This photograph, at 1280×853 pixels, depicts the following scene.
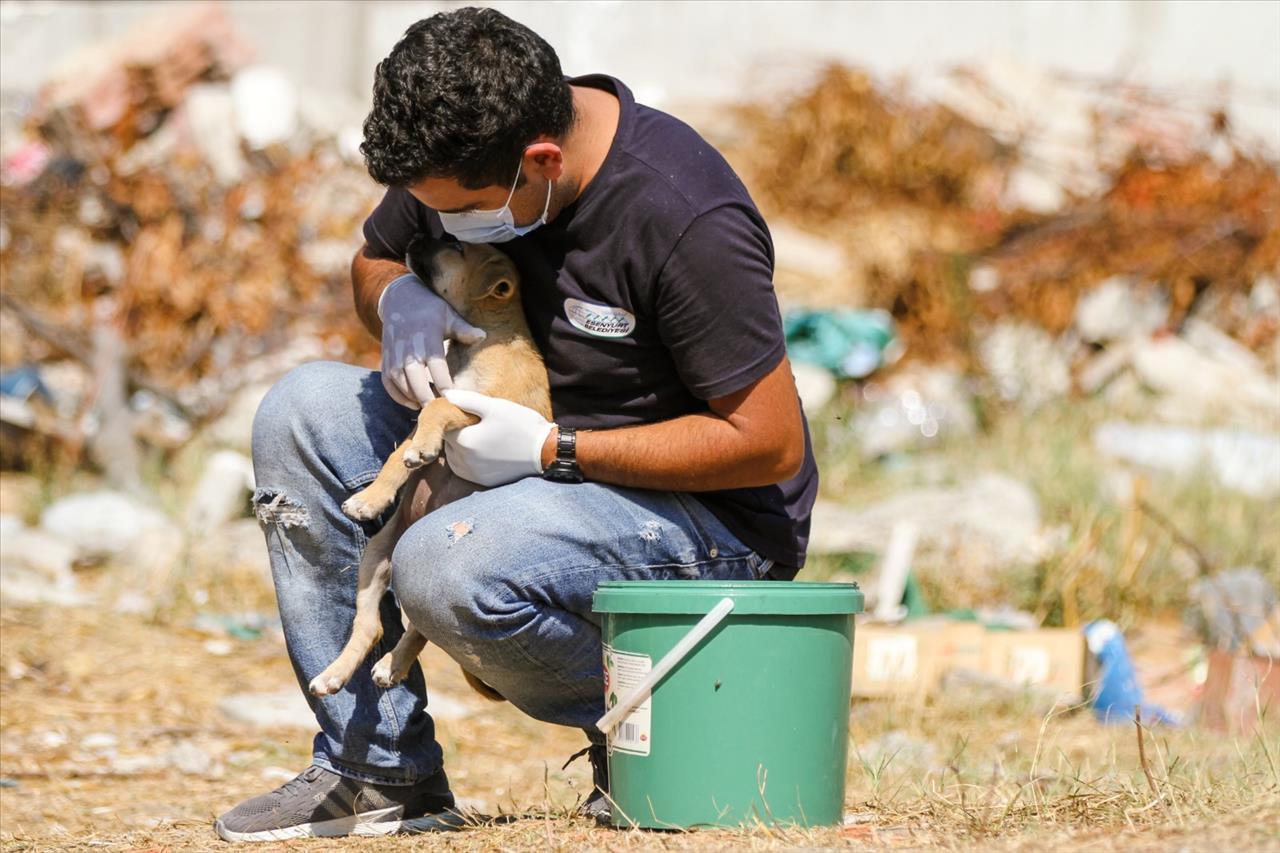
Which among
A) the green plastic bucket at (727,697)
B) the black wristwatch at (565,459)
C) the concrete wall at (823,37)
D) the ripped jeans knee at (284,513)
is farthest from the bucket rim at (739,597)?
the concrete wall at (823,37)

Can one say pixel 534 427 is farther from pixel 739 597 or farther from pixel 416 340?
pixel 739 597

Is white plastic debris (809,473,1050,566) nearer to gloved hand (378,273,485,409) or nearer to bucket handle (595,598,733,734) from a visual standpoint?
gloved hand (378,273,485,409)

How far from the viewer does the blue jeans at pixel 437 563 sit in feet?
9.77

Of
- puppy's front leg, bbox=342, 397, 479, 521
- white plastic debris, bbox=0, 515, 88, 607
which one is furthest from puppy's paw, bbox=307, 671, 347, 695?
white plastic debris, bbox=0, 515, 88, 607

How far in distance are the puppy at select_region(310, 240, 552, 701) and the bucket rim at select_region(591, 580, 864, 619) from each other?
2.03 feet

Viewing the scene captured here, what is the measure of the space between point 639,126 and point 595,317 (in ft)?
1.37

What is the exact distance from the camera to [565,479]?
3.14m

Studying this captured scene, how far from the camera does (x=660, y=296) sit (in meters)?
2.97

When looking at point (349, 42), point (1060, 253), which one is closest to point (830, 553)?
point (1060, 253)

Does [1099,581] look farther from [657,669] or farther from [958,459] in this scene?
[657,669]

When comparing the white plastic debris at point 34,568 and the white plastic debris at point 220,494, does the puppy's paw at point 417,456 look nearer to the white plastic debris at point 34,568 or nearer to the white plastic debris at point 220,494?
the white plastic debris at point 34,568

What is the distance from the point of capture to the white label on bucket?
9.20 ft

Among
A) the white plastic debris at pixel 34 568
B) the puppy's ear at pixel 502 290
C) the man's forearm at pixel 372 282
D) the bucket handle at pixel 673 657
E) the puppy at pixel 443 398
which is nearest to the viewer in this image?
the bucket handle at pixel 673 657

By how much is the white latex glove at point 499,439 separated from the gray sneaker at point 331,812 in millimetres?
764
